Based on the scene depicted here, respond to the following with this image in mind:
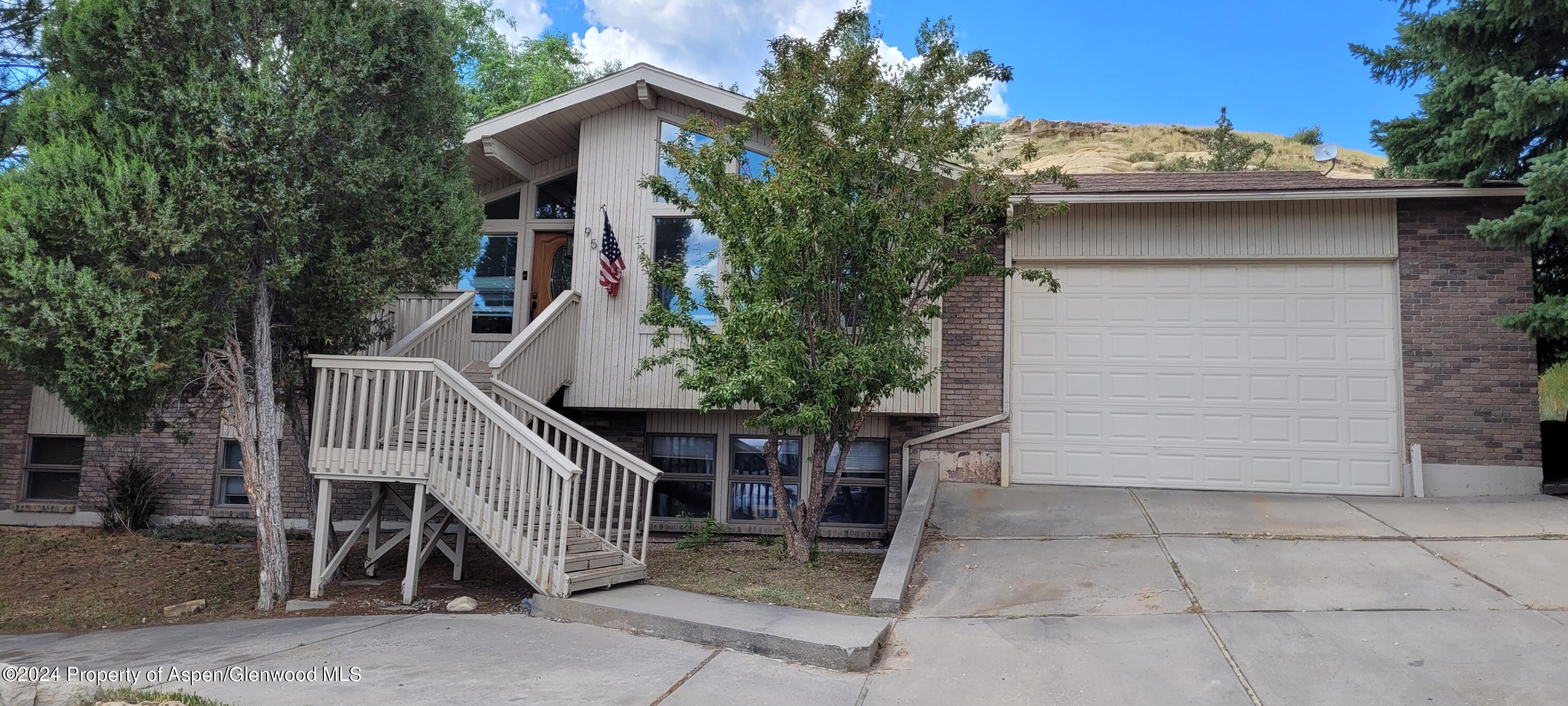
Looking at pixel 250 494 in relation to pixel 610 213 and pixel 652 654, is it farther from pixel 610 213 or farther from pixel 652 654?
pixel 610 213

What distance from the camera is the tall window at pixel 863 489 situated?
10.7 m

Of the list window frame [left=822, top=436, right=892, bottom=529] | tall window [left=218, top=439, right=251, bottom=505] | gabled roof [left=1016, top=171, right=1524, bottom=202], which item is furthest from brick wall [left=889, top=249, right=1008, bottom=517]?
tall window [left=218, top=439, right=251, bottom=505]

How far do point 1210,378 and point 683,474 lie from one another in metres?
6.43

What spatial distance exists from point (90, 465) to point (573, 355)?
6888mm

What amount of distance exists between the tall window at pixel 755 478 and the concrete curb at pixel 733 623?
392 centimetres

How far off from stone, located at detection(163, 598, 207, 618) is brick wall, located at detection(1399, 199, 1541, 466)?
12130 mm

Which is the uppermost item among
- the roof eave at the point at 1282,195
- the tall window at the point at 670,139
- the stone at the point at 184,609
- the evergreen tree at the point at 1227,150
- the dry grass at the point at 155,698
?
the evergreen tree at the point at 1227,150

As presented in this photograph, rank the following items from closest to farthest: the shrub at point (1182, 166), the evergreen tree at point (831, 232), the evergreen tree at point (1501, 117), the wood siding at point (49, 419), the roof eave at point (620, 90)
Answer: the evergreen tree at point (831, 232), the evergreen tree at point (1501, 117), the roof eave at point (620, 90), the wood siding at point (49, 419), the shrub at point (1182, 166)

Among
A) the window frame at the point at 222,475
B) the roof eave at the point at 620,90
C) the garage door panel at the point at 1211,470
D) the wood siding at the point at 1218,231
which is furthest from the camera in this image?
the window frame at the point at 222,475

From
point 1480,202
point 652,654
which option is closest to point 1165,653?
point 652,654

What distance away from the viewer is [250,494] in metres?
7.40

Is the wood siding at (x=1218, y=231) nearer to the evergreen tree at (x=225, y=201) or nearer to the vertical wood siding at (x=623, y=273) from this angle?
the vertical wood siding at (x=623, y=273)

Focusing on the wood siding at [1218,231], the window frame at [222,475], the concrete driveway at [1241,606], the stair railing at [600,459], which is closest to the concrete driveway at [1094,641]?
the concrete driveway at [1241,606]

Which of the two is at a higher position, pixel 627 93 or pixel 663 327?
pixel 627 93
